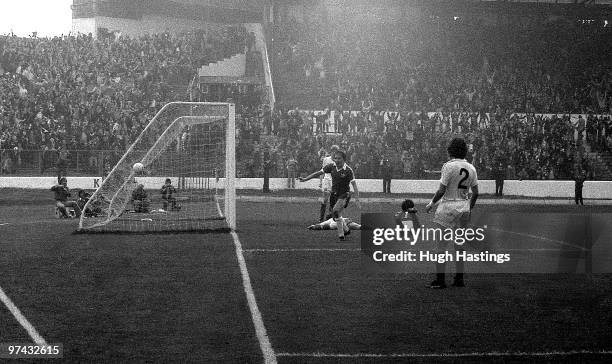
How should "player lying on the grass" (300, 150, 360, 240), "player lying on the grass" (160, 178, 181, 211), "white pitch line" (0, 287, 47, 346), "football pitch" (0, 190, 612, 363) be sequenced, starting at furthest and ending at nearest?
"player lying on the grass" (160, 178, 181, 211) < "player lying on the grass" (300, 150, 360, 240) < "white pitch line" (0, 287, 47, 346) < "football pitch" (0, 190, 612, 363)

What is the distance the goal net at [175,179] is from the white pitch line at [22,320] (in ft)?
27.8

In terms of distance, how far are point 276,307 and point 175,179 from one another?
15895mm

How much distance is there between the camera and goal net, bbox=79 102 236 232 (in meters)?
20.8

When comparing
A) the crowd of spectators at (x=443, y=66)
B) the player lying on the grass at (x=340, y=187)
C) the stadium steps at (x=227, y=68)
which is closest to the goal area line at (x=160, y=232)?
the player lying on the grass at (x=340, y=187)

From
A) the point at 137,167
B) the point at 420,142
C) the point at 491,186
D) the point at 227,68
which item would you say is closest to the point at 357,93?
the point at 420,142

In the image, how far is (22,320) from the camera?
9.89m

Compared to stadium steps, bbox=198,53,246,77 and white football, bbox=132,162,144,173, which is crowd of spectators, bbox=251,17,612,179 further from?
white football, bbox=132,162,144,173

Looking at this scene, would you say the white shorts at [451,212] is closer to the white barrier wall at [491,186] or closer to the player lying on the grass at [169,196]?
the player lying on the grass at [169,196]

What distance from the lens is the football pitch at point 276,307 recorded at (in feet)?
28.6

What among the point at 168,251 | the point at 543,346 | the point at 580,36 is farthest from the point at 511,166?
the point at 543,346

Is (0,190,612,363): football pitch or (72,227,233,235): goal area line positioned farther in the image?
(72,227,233,235): goal area line

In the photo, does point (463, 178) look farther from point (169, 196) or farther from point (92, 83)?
point (92, 83)

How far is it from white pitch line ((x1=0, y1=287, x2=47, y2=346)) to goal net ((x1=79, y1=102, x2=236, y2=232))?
27.8 ft

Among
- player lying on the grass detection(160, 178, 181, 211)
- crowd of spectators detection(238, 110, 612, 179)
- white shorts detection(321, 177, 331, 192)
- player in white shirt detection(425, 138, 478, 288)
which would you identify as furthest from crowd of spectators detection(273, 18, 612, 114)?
player in white shirt detection(425, 138, 478, 288)
